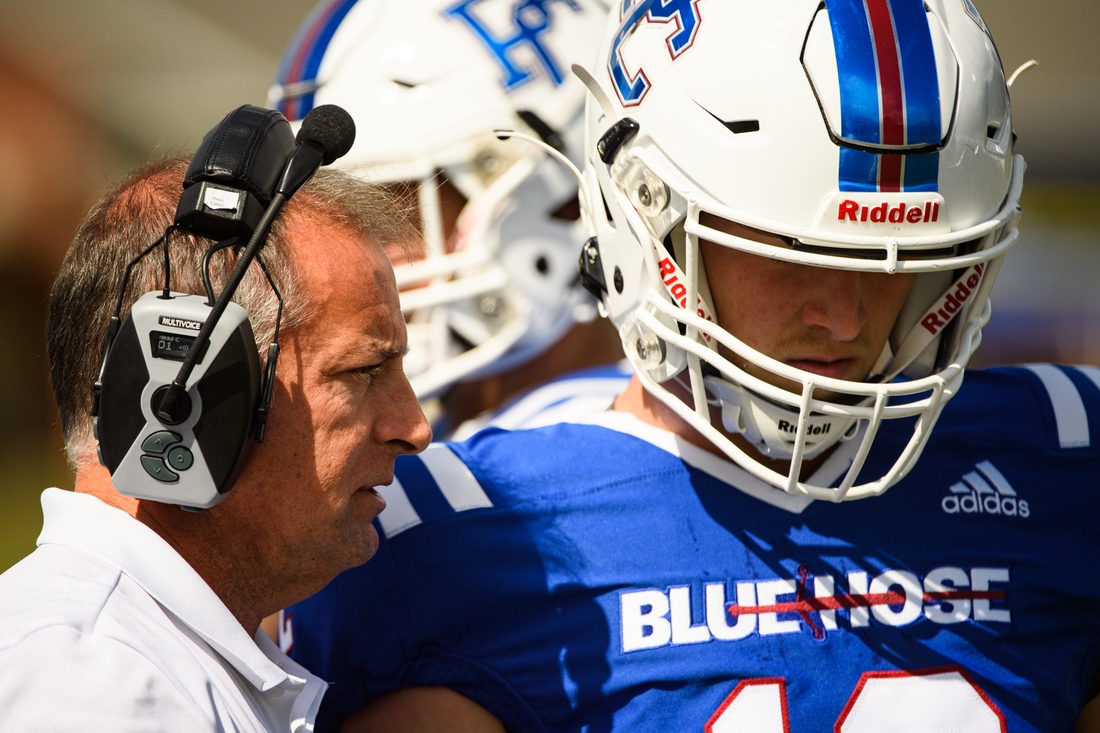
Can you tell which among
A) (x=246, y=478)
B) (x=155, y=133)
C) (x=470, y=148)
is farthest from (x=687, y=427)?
(x=155, y=133)

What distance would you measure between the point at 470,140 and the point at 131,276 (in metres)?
1.29

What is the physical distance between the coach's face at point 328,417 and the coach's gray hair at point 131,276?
0.9 inches

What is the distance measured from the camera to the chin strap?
51.3 inches

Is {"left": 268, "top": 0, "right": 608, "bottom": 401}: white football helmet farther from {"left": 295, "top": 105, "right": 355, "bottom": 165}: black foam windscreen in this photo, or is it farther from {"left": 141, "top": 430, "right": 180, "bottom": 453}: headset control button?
{"left": 141, "top": 430, "right": 180, "bottom": 453}: headset control button

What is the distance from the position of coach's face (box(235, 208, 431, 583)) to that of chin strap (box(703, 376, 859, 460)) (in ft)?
1.43

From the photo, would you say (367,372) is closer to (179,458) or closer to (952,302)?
(179,458)

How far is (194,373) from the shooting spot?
3.30 feet

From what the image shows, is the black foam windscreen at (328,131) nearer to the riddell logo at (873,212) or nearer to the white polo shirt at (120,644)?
the white polo shirt at (120,644)

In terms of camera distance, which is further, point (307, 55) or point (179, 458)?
point (307, 55)

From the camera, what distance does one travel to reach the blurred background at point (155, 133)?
5.98 m

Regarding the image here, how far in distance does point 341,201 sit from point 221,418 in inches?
13.1

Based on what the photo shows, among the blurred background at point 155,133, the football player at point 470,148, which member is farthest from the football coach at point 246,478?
the blurred background at point 155,133

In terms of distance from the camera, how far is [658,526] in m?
1.40

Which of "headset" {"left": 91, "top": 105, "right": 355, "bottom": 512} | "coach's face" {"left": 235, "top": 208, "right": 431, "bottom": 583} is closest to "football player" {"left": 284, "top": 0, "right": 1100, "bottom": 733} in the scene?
"coach's face" {"left": 235, "top": 208, "right": 431, "bottom": 583}
